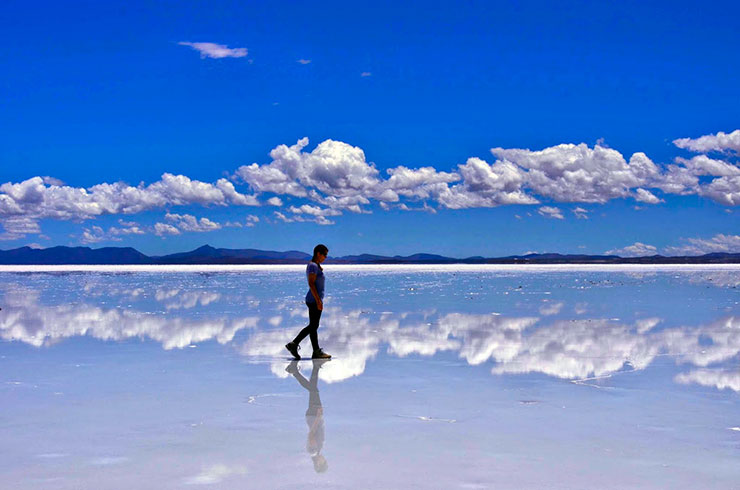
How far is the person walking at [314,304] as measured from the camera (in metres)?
11.8

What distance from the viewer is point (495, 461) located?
567cm

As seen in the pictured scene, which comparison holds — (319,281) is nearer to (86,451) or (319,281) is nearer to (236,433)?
(236,433)

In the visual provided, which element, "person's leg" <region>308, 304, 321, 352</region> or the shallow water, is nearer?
the shallow water

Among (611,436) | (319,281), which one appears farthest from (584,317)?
(611,436)

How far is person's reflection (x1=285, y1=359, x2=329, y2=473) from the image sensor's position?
576cm

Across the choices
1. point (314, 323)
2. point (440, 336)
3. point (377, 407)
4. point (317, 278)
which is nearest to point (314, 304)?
point (314, 323)

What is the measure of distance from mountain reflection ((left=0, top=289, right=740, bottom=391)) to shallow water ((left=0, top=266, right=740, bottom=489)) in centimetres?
8

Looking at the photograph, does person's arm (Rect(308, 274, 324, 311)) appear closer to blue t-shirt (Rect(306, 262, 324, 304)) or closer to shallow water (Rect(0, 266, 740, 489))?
blue t-shirt (Rect(306, 262, 324, 304))

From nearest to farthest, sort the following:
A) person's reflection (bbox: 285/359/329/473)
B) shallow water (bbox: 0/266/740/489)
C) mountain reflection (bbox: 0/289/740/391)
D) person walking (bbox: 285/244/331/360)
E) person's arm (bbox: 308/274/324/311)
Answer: shallow water (bbox: 0/266/740/489) < person's reflection (bbox: 285/359/329/473) < mountain reflection (bbox: 0/289/740/391) < person walking (bbox: 285/244/331/360) < person's arm (bbox: 308/274/324/311)

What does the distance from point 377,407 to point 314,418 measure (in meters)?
0.88

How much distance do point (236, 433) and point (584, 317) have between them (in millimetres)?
13928

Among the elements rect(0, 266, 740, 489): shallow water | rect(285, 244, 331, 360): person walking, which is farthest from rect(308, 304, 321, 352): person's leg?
rect(0, 266, 740, 489): shallow water

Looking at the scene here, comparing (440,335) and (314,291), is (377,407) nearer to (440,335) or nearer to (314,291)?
(314,291)

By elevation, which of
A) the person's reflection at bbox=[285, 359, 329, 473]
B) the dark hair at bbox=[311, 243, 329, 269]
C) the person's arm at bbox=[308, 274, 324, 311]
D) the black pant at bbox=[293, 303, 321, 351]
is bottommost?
the person's reflection at bbox=[285, 359, 329, 473]
